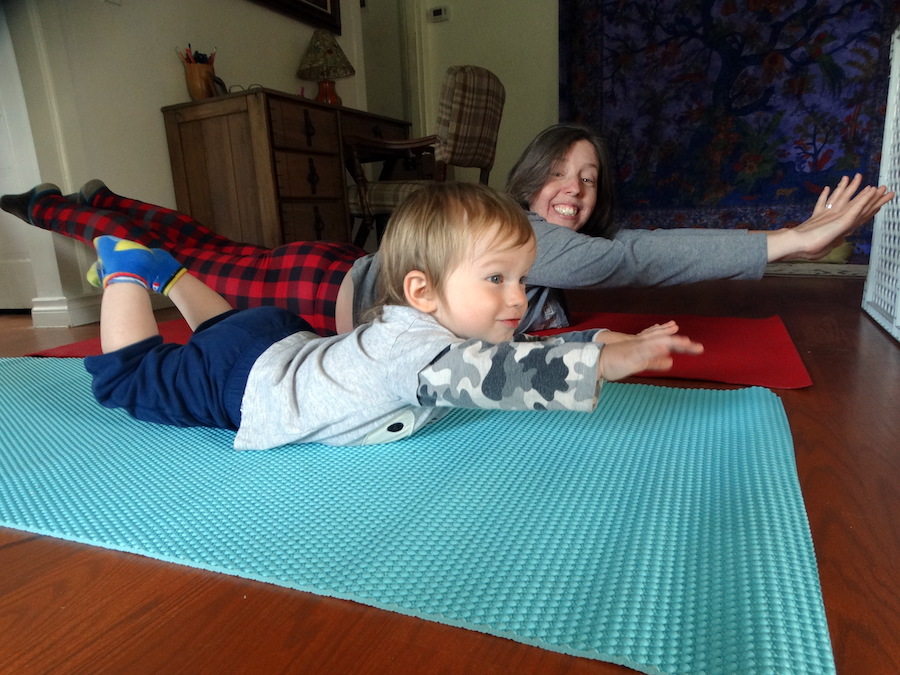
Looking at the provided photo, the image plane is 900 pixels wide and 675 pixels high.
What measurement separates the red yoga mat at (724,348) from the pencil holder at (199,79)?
1.00m

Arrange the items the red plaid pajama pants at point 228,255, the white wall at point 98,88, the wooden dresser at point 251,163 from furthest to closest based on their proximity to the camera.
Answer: the wooden dresser at point 251,163, the white wall at point 98,88, the red plaid pajama pants at point 228,255

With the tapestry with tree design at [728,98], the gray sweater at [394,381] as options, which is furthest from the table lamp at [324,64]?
the gray sweater at [394,381]

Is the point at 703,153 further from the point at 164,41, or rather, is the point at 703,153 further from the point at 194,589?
the point at 194,589

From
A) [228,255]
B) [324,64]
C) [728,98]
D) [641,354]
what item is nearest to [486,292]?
[641,354]

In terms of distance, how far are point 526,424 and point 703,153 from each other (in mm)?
3093

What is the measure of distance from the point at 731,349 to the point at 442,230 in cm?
81

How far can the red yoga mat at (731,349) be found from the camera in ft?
3.46

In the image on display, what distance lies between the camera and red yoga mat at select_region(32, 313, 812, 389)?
41.7 inches

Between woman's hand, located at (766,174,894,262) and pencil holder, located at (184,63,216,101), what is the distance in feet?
6.86

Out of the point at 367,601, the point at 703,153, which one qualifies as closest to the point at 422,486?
the point at 367,601

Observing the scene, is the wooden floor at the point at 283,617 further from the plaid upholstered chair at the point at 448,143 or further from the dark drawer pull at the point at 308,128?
the plaid upholstered chair at the point at 448,143

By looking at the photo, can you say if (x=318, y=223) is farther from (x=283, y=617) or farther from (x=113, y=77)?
(x=283, y=617)

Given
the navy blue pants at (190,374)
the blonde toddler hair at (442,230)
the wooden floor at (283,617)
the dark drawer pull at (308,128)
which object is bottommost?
the wooden floor at (283,617)

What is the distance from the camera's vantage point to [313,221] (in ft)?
7.79
